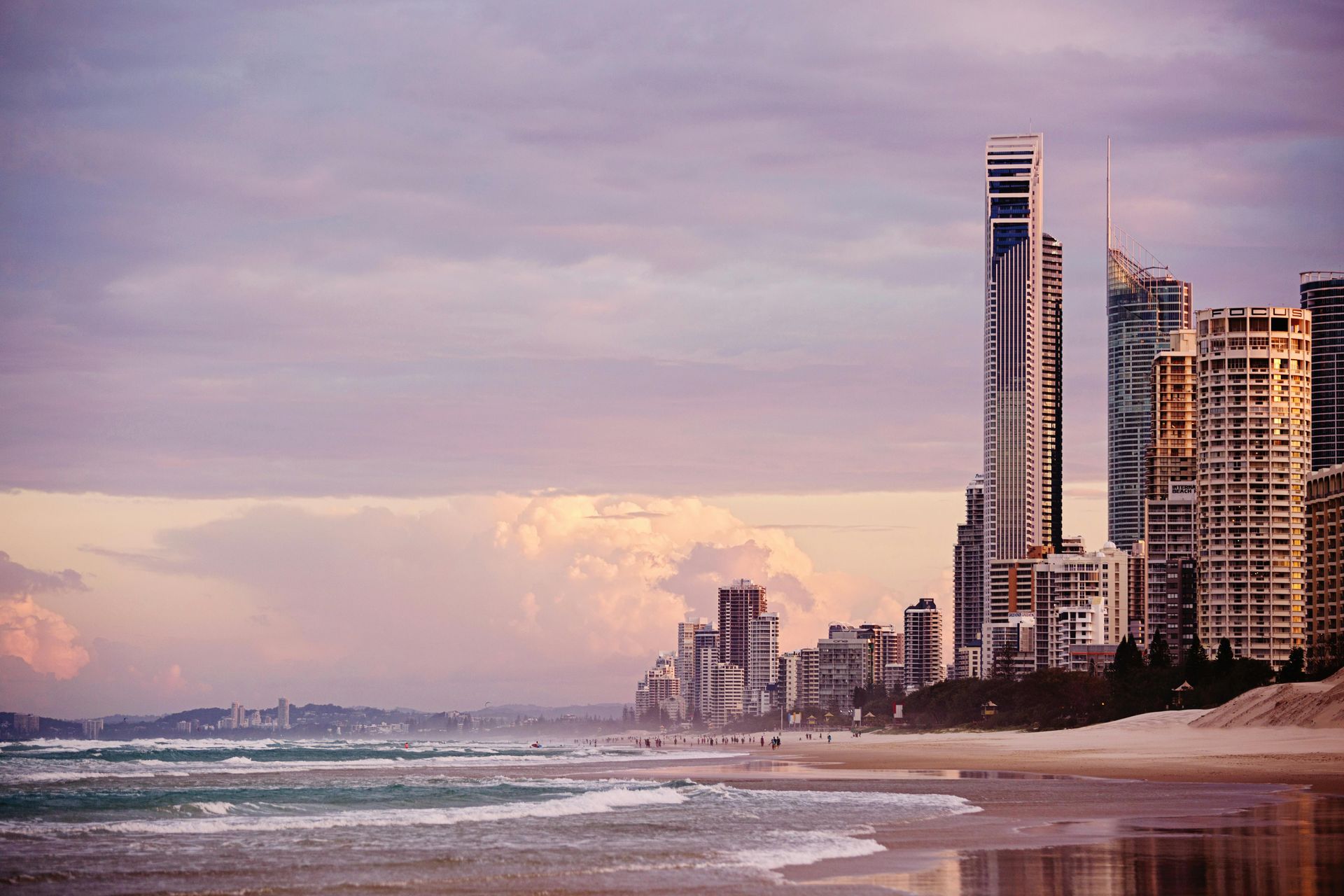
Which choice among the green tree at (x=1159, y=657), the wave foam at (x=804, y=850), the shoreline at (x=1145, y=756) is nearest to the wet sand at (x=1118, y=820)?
the shoreline at (x=1145, y=756)

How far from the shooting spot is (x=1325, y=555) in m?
191

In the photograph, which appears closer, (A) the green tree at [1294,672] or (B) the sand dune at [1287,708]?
(B) the sand dune at [1287,708]

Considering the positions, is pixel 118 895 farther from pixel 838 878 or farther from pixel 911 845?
pixel 911 845

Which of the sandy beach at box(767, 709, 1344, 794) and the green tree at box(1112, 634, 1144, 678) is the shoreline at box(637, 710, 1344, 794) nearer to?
the sandy beach at box(767, 709, 1344, 794)

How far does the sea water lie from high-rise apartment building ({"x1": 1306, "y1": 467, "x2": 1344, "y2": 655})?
5318 inches

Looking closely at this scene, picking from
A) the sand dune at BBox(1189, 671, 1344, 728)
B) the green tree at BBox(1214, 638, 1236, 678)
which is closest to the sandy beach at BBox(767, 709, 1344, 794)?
the sand dune at BBox(1189, 671, 1344, 728)

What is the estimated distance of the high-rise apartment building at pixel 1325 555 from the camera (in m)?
185

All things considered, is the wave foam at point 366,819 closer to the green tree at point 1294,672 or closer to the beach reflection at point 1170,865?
the beach reflection at point 1170,865

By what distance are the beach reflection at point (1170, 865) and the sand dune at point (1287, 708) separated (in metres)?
55.4

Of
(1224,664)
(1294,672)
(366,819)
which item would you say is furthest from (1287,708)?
(366,819)

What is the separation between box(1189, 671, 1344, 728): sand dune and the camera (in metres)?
89.2

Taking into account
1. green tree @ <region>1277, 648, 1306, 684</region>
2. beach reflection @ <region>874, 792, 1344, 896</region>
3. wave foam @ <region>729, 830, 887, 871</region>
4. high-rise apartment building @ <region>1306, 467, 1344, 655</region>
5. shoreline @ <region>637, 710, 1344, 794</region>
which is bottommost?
shoreline @ <region>637, 710, 1344, 794</region>

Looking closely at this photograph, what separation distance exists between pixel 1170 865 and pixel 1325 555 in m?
177

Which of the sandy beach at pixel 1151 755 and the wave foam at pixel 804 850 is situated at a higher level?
the wave foam at pixel 804 850
